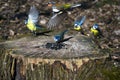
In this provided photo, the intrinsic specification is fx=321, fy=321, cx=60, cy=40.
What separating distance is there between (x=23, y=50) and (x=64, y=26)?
3.03 m

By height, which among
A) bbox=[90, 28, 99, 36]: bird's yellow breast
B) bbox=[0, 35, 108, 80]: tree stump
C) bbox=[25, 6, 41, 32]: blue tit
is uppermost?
bbox=[25, 6, 41, 32]: blue tit

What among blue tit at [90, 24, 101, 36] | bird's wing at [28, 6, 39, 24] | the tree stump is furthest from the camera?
blue tit at [90, 24, 101, 36]

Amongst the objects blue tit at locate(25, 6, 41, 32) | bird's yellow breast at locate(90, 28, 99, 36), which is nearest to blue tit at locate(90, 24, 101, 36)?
bird's yellow breast at locate(90, 28, 99, 36)

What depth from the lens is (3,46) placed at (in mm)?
3518

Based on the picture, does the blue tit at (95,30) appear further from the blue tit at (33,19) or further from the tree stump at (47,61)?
the tree stump at (47,61)

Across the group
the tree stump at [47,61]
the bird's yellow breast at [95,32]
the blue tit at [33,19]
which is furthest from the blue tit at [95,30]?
the tree stump at [47,61]

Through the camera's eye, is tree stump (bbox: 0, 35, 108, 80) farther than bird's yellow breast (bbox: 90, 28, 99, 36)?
No

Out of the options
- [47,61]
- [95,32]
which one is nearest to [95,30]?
[95,32]

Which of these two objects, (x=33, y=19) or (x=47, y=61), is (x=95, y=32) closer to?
(x=33, y=19)

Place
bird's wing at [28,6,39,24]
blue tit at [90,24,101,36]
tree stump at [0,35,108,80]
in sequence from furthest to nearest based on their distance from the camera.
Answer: blue tit at [90,24,101,36]
bird's wing at [28,6,39,24]
tree stump at [0,35,108,80]

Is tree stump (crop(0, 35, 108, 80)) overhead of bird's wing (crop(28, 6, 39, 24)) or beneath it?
beneath

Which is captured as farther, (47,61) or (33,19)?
(33,19)

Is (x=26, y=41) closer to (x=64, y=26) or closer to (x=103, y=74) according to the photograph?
(x=103, y=74)

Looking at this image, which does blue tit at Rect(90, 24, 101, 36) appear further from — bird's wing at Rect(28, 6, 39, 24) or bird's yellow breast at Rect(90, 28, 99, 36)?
bird's wing at Rect(28, 6, 39, 24)
